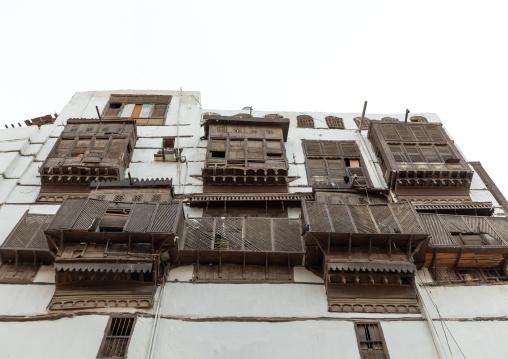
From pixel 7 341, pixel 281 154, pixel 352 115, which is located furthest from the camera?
pixel 352 115

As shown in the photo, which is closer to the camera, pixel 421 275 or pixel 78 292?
pixel 78 292

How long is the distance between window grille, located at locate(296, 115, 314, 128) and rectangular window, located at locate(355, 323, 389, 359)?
14.5 m

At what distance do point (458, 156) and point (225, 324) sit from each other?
1462 centimetres

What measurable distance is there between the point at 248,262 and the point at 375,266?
4357 mm

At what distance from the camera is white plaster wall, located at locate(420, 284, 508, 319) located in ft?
42.1

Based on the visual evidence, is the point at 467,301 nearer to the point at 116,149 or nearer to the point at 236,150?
the point at 236,150

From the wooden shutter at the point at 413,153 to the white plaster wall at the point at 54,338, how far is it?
15481mm

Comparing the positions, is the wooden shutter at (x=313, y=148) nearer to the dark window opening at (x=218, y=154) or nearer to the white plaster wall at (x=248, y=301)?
the dark window opening at (x=218, y=154)

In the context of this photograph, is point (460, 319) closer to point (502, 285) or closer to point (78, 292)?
point (502, 285)

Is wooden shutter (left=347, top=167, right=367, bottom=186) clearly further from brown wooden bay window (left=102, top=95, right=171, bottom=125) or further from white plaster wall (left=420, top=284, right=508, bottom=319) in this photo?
brown wooden bay window (left=102, top=95, right=171, bottom=125)

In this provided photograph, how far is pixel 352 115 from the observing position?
83.7 ft

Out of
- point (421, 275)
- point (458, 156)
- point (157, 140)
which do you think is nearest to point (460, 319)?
point (421, 275)

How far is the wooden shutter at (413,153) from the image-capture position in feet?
63.9

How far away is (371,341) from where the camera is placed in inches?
467
